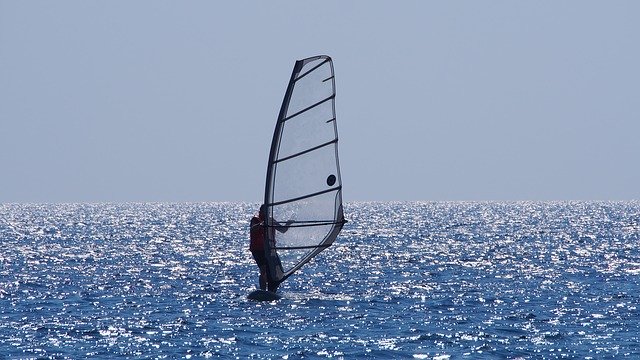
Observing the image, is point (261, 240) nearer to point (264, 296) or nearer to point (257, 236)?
point (257, 236)

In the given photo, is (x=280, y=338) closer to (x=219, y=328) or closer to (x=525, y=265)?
(x=219, y=328)

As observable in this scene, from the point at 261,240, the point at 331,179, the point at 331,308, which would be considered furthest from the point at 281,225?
the point at 331,308

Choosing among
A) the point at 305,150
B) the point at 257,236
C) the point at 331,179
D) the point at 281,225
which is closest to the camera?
the point at 305,150

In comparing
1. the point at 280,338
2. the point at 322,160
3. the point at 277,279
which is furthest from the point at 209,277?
the point at 280,338

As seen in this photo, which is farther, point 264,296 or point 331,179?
point 264,296

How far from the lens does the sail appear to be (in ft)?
87.8

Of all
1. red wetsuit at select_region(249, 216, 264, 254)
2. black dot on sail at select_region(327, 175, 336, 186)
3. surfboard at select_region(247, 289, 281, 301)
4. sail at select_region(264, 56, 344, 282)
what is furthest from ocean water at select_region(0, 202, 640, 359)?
black dot on sail at select_region(327, 175, 336, 186)

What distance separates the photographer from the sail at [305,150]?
2677 centimetres

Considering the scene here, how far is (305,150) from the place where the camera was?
26812 millimetres

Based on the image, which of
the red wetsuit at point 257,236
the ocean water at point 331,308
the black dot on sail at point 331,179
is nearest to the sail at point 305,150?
the black dot on sail at point 331,179

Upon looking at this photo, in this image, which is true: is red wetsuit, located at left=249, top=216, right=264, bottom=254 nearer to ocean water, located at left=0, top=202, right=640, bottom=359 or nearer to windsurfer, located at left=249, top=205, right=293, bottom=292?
windsurfer, located at left=249, top=205, right=293, bottom=292

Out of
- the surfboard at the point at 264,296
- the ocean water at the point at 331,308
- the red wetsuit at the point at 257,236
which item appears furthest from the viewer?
the surfboard at the point at 264,296

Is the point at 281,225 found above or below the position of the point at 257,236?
above

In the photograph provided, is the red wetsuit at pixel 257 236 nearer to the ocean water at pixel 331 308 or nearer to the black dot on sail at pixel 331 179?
the ocean water at pixel 331 308
